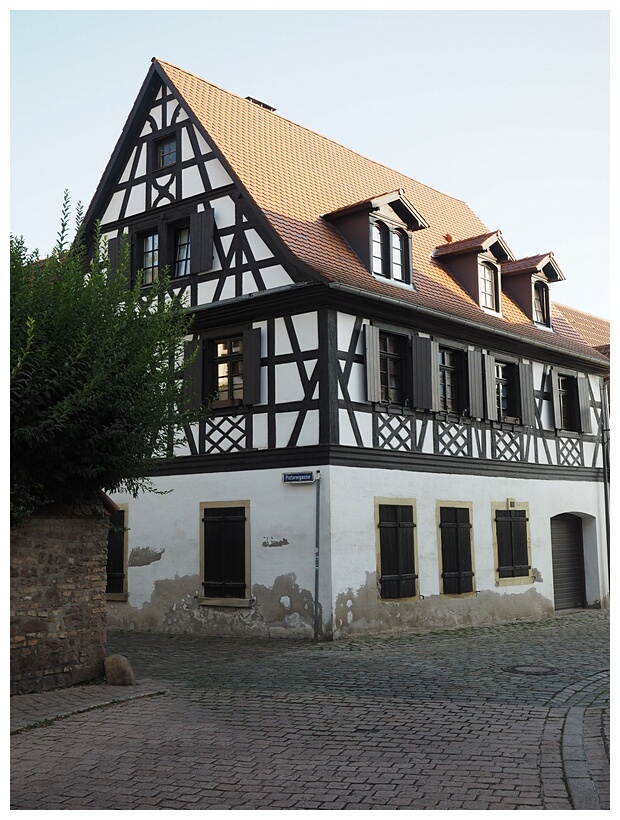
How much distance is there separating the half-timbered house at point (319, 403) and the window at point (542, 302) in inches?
45.2

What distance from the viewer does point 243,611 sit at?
15633mm

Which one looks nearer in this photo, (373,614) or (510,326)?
(373,614)

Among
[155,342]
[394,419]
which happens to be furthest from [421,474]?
[155,342]

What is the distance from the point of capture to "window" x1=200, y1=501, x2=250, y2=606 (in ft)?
51.8

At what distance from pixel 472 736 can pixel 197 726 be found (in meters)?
2.44

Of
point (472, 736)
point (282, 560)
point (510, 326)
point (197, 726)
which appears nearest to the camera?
point (472, 736)

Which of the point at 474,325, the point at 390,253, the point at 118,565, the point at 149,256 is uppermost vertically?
the point at 149,256

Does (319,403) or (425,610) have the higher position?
(319,403)

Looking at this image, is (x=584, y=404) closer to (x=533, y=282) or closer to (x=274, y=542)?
(x=533, y=282)

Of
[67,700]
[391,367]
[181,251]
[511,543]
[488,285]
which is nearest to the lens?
[67,700]

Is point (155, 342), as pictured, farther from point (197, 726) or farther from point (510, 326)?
point (510, 326)

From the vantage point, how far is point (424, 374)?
671 inches

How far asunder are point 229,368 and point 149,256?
339cm

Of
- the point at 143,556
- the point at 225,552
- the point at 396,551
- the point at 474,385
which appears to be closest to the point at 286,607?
the point at 225,552
